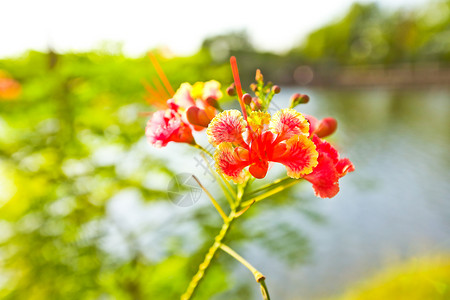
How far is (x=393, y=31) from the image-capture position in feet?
159

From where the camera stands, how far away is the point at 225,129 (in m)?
0.84

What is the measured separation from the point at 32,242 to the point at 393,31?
55.7 meters

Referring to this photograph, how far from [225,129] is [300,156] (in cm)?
20

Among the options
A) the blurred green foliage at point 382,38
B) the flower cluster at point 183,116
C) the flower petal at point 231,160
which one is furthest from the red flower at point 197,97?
the blurred green foliage at point 382,38

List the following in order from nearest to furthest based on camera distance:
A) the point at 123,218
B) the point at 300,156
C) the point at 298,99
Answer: the point at 300,156, the point at 298,99, the point at 123,218

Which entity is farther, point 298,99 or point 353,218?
point 353,218

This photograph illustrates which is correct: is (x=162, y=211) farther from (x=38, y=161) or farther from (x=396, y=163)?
(x=396, y=163)

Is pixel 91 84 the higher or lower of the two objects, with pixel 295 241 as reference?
higher

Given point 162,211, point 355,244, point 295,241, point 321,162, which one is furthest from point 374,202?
point 321,162

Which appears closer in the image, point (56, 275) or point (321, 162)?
point (321, 162)

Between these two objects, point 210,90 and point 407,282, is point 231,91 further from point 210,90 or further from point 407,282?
point 407,282

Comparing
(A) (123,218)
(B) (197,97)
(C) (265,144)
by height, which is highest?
(B) (197,97)

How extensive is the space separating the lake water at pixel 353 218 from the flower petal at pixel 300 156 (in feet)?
6.22

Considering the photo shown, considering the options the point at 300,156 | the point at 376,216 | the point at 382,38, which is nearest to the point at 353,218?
the point at 376,216
